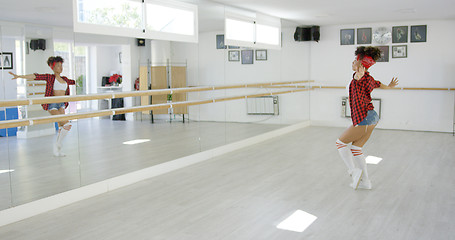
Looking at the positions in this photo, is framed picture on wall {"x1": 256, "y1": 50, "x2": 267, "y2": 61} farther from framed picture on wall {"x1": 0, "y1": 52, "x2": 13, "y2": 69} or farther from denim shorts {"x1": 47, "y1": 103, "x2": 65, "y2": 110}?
framed picture on wall {"x1": 0, "y1": 52, "x2": 13, "y2": 69}

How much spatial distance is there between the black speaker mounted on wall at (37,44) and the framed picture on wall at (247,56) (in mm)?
4167

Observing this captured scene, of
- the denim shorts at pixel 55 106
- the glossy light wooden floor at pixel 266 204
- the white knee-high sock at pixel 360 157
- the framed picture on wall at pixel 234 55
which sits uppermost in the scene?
the framed picture on wall at pixel 234 55

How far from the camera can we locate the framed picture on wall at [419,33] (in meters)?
9.67

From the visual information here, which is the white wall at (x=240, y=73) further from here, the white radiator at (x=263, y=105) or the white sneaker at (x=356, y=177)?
the white sneaker at (x=356, y=177)

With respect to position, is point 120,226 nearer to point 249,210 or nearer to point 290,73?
point 249,210

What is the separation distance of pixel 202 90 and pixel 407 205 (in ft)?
10.9

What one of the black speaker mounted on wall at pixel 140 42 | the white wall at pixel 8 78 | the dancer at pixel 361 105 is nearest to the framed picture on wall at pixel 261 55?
the black speaker mounted on wall at pixel 140 42

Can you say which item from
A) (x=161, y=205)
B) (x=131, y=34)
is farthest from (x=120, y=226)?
(x=131, y=34)

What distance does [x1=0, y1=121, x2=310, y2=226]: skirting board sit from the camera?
3.92 m

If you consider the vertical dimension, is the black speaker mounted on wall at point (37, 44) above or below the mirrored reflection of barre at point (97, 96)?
above

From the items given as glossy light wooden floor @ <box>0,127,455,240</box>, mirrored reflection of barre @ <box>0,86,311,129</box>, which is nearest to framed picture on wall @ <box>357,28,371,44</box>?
glossy light wooden floor @ <box>0,127,455,240</box>

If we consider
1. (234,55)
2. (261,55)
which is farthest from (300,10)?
(234,55)

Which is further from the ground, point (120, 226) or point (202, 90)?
point (202, 90)

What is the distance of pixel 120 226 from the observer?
3748 millimetres
